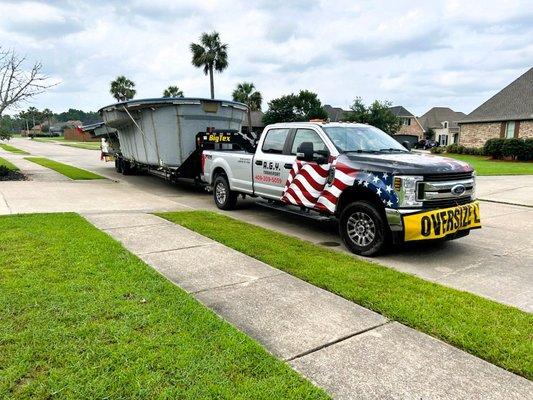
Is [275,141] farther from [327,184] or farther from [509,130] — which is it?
[509,130]

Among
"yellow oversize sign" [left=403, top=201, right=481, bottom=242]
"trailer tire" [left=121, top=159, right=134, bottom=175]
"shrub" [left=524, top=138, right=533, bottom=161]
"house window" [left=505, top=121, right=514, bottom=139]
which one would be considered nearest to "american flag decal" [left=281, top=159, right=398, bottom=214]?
"yellow oversize sign" [left=403, top=201, right=481, bottom=242]

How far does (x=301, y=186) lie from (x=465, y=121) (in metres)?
36.8

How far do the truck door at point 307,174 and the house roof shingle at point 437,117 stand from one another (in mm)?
63862

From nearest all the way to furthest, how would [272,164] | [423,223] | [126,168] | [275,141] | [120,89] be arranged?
[423,223]
[272,164]
[275,141]
[126,168]
[120,89]

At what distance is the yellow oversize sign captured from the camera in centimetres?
559

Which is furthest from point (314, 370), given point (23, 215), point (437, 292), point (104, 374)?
point (23, 215)

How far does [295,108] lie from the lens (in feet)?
201

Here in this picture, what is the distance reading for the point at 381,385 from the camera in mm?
2898

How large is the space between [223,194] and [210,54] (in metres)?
40.8

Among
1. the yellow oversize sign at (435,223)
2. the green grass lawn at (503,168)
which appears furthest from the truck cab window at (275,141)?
the green grass lawn at (503,168)

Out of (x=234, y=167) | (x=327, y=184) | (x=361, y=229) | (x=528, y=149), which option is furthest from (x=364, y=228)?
(x=528, y=149)

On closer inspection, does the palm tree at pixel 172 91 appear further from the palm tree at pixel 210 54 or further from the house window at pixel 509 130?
the house window at pixel 509 130

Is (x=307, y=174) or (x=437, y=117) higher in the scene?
(x=437, y=117)

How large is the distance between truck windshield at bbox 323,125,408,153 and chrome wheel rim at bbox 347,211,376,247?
3.78ft
